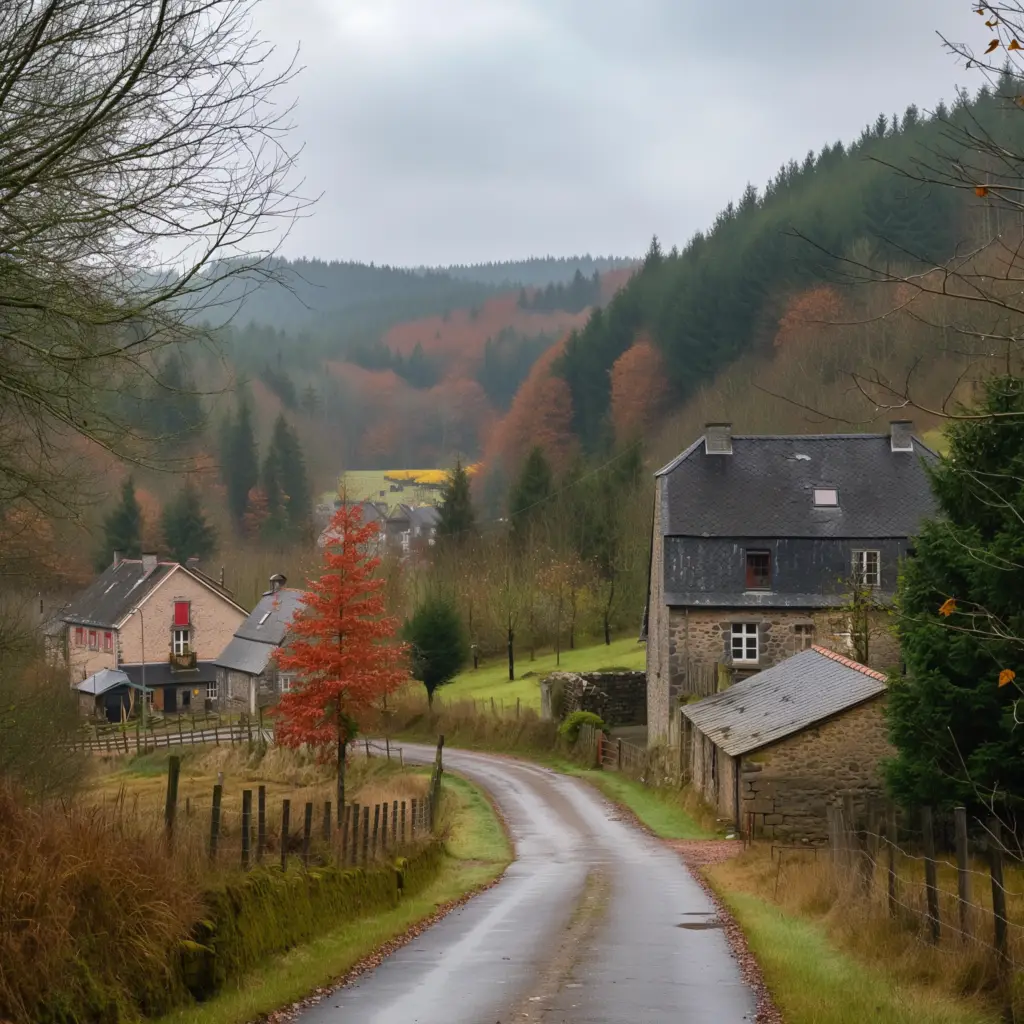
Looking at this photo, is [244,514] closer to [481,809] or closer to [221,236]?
[481,809]

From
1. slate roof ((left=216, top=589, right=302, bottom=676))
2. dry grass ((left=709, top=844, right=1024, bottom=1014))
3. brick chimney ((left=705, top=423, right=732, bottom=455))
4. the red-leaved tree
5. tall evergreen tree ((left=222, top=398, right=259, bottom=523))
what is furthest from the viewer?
tall evergreen tree ((left=222, top=398, right=259, bottom=523))

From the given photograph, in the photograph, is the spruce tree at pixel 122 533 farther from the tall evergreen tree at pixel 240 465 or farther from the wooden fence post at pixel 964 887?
the wooden fence post at pixel 964 887

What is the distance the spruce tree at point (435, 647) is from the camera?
5928cm

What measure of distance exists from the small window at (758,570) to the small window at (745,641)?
46.5 inches

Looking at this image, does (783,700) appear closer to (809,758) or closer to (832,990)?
(809,758)

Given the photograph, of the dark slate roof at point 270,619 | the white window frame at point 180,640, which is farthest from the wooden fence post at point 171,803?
the white window frame at point 180,640

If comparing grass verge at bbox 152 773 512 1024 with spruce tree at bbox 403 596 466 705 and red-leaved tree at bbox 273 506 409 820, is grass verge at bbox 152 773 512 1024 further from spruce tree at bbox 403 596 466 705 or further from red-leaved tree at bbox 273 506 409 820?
spruce tree at bbox 403 596 466 705

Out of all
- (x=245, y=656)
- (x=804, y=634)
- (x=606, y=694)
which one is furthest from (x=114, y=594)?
(x=804, y=634)

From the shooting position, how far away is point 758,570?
4025cm

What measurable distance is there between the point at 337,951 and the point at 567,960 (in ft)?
7.49

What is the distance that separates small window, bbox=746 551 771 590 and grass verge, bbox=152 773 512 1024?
1464 cm

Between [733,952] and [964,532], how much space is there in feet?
28.8

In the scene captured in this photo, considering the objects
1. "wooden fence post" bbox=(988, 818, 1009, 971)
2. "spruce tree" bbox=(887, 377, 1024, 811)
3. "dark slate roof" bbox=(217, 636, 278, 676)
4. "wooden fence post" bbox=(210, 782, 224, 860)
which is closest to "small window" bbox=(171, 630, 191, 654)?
"dark slate roof" bbox=(217, 636, 278, 676)

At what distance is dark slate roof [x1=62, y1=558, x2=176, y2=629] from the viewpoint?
70562 mm
